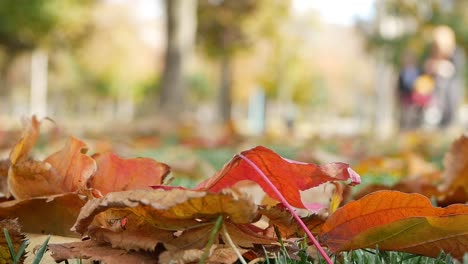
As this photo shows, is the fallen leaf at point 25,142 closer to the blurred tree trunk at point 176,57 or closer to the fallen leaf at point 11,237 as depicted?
the fallen leaf at point 11,237

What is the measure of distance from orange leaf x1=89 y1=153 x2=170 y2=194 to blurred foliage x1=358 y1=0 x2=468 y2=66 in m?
10.1

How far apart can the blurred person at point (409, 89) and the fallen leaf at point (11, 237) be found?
9248 millimetres

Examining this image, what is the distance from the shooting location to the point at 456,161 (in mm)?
1158

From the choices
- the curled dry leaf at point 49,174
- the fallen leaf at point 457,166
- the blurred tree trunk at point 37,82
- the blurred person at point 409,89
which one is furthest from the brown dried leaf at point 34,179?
the blurred tree trunk at point 37,82

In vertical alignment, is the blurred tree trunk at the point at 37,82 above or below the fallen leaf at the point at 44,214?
below

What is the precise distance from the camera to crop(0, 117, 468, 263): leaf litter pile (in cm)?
60

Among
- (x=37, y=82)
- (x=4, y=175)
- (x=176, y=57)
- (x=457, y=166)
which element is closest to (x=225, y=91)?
(x=37, y=82)

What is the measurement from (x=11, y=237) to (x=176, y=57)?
9438mm

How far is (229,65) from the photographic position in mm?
22734

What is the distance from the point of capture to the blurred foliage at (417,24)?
12320 mm

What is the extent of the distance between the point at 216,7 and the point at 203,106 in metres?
39.4

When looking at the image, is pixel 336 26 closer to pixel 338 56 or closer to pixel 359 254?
pixel 338 56

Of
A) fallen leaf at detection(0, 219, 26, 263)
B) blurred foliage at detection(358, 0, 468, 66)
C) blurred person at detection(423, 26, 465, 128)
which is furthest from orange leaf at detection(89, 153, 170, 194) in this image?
blurred foliage at detection(358, 0, 468, 66)

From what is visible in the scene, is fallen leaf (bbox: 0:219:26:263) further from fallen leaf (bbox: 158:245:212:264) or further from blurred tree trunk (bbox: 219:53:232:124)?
blurred tree trunk (bbox: 219:53:232:124)
